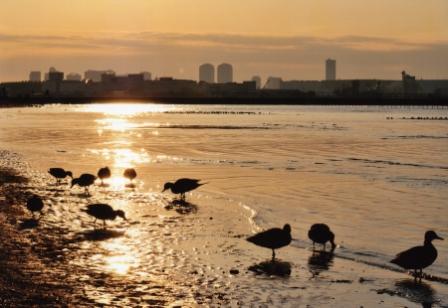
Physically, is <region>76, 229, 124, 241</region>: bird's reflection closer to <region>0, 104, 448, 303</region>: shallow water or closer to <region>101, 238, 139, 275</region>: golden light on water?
<region>0, 104, 448, 303</region>: shallow water

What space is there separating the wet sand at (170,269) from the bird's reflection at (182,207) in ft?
2.63

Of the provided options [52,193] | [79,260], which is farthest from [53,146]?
[79,260]

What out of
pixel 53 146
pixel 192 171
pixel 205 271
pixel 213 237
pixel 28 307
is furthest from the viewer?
pixel 53 146

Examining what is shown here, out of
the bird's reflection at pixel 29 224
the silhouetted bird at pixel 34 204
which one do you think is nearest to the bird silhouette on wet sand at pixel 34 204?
the silhouetted bird at pixel 34 204

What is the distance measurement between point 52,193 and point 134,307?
14.5 m

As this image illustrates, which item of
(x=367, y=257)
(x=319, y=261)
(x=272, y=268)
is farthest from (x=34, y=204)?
(x=367, y=257)

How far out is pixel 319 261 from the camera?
1642 cm

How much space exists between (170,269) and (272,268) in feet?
7.31

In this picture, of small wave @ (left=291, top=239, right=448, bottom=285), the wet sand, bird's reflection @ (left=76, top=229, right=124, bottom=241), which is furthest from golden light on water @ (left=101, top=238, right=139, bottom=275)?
small wave @ (left=291, top=239, right=448, bottom=285)

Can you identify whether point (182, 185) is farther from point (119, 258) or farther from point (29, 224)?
point (119, 258)

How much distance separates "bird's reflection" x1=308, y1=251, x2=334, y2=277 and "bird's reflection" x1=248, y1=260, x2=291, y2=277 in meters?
0.54

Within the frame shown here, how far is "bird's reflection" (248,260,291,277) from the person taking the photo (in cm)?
1498

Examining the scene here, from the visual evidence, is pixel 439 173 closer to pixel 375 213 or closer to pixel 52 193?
pixel 375 213

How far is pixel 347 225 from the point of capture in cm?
2150
